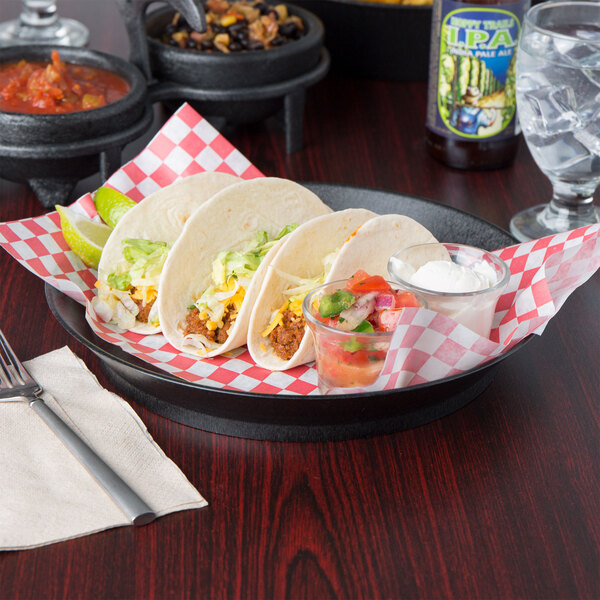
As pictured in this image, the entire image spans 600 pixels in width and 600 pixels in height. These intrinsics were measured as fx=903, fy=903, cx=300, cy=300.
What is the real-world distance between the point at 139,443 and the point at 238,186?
61 cm

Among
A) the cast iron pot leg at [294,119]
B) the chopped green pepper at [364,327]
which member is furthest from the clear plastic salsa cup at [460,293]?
the cast iron pot leg at [294,119]

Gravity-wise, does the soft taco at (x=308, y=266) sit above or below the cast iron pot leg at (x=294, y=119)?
above

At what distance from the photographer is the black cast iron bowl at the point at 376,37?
8.93ft

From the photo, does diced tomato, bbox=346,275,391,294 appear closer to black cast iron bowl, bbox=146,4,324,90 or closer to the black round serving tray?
the black round serving tray

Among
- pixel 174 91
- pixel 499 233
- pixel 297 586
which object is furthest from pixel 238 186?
pixel 297 586

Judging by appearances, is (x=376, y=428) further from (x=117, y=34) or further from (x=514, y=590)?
(x=117, y=34)

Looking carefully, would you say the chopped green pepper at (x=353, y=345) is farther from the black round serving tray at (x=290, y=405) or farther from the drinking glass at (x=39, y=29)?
the drinking glass at (x=39, y=29)

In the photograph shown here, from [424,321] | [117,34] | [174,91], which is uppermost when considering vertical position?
[424,321]

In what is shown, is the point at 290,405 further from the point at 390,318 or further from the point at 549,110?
the point at 549,110

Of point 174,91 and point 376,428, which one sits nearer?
point 376,428

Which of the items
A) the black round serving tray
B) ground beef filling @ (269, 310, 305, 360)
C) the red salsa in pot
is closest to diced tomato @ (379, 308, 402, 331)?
the black round serving tray

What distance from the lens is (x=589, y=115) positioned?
1.93 meters

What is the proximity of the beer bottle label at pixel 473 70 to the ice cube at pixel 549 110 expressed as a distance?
208 millimetres

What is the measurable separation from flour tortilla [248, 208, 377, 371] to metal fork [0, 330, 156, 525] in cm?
38
